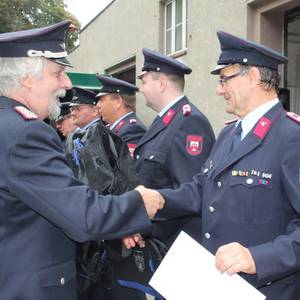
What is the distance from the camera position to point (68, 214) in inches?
78.4

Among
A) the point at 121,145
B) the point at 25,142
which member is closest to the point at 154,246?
the point at 121,145

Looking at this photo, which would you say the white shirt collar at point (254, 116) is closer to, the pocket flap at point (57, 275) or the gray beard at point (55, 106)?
the gray beard at point (55, 106)

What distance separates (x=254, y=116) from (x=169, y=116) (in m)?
1.25

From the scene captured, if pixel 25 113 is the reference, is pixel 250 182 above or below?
below

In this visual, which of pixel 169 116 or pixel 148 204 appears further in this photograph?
pixel 169 116

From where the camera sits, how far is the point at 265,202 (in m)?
2.21

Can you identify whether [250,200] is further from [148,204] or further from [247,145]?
[148,204]

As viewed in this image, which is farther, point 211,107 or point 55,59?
point 211,107

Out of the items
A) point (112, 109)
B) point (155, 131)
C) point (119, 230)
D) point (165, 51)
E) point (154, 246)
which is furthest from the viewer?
point (165, 51)

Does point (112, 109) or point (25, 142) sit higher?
point (112, 109)

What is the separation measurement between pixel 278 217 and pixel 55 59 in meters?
1.30

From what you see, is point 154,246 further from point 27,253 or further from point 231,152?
point 27,253

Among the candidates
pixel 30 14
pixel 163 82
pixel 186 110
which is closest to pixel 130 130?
pixel 163 82

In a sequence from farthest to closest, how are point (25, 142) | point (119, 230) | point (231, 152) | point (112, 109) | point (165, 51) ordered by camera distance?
point (165, 51) → point (112, 109) → point (231, 152) → point (119, 230) → point (25, 142)
